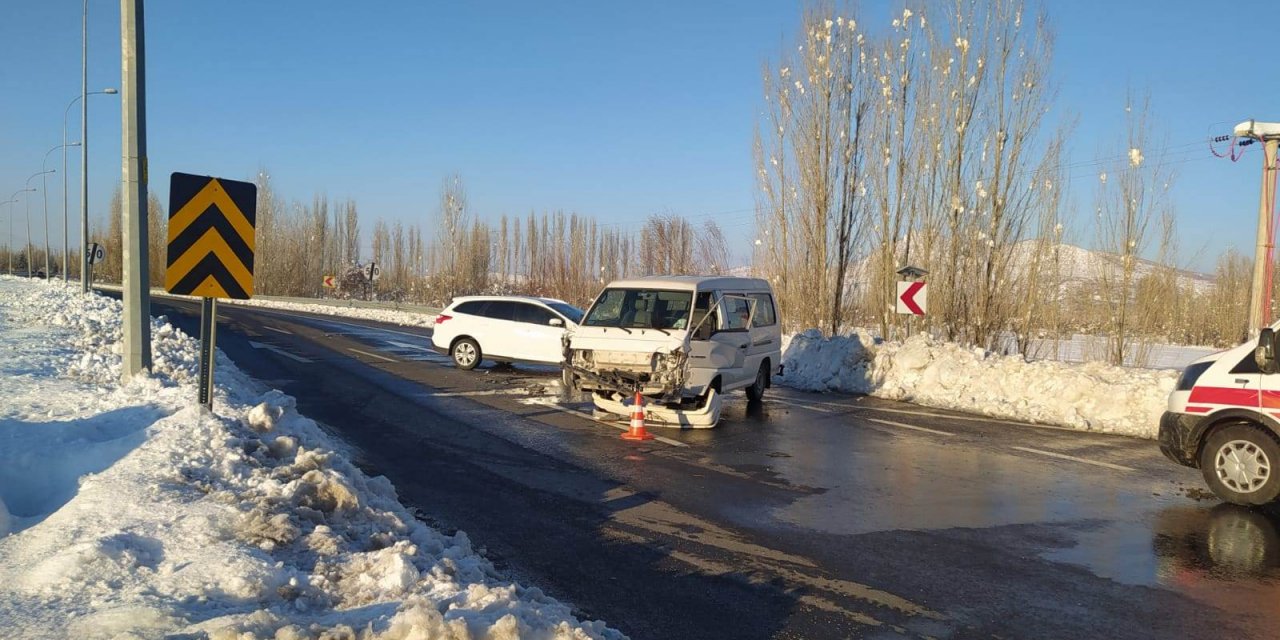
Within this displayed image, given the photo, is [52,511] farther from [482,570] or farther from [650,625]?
[650,625]

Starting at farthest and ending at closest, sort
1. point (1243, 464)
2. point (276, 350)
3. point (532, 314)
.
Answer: point (276, 350), point (532, 314), point (1243, 464)

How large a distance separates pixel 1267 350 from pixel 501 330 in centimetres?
1431

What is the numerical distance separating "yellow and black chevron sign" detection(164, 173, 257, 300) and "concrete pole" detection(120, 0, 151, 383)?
1.84 m

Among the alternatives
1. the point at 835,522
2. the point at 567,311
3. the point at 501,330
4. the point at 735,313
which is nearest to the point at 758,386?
the point at 735,313

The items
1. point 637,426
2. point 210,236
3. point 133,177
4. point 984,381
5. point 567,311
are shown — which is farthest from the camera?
point 567,311

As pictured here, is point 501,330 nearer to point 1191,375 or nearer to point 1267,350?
point 1191,375

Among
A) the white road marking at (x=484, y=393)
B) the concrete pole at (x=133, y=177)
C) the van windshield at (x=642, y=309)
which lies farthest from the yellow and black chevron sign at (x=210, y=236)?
the white road marking at (x=484, y=393)

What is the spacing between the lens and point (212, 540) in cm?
480

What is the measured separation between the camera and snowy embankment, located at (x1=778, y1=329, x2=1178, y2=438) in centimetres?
1315

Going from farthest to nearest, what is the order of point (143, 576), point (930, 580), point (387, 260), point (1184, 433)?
point (387, 260) → point (1184, 433) → point (930, 580) → point (143, 576)

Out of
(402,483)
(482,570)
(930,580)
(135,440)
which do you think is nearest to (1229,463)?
(930,580)

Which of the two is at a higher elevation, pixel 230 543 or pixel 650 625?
pixel 230 543

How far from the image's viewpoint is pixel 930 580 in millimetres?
5895

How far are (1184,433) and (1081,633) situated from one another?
4.58m
